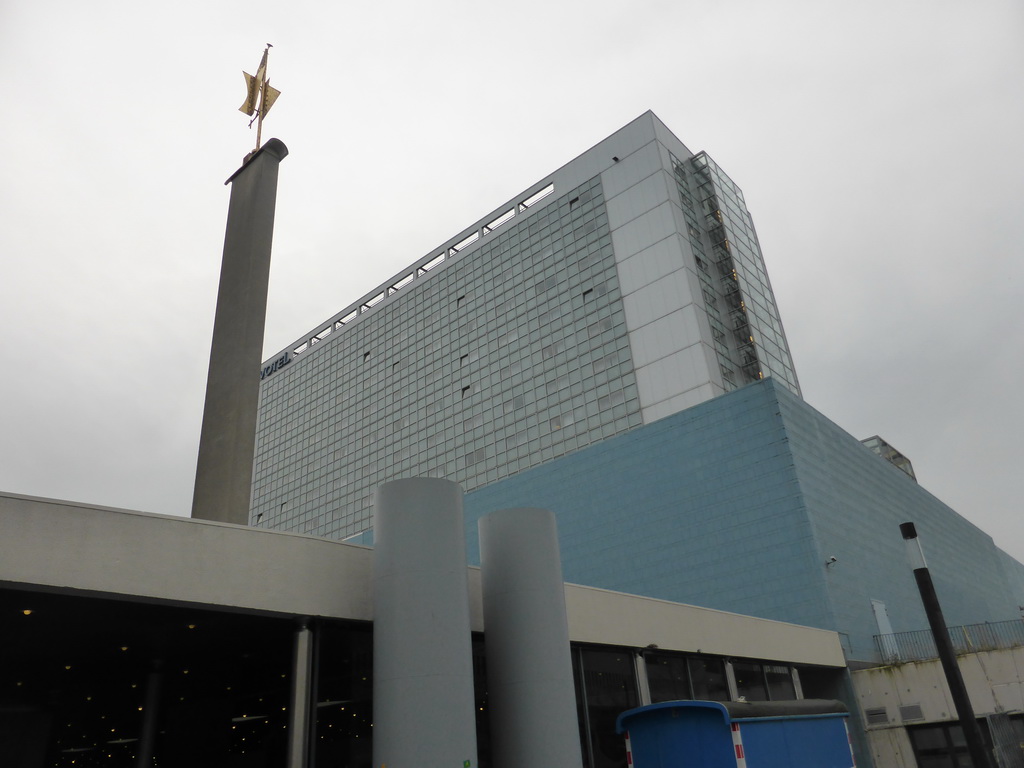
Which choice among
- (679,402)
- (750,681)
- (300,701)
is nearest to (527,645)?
(300,701)

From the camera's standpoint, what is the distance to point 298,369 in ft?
272

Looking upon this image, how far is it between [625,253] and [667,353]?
30.5 feet

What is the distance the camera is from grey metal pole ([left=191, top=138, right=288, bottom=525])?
71.5 ft

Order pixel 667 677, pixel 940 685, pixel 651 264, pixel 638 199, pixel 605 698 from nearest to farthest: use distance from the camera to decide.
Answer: pixel 605 698
pixel 667 677
pixel 940 685
pixel 651 264
pixel 638 199

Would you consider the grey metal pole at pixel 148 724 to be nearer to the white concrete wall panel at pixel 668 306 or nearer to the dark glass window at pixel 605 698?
the dark glass window at pixel 605 698

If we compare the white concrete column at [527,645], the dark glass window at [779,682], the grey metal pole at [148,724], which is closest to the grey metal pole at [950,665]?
the white concrete column at [527,645]

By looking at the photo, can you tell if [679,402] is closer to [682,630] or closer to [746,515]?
[746,515]

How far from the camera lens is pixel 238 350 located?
2381cm

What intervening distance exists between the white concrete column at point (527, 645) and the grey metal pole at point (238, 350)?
7718 millimetres

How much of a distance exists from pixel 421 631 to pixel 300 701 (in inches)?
113

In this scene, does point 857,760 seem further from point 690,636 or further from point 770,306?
point 770,306

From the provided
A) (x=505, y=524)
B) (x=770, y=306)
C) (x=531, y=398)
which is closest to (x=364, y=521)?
(x=531, y=398)

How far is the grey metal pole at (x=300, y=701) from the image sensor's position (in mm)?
13742

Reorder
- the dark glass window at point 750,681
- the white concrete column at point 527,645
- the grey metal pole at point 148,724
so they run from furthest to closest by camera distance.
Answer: the dark glass window at point 750,681, the grey metal pole at point 148,724, the white concrete column at point 527,645
